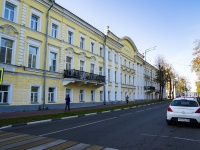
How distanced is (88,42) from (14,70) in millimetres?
14123

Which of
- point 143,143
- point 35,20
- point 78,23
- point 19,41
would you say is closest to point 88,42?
point 78,23

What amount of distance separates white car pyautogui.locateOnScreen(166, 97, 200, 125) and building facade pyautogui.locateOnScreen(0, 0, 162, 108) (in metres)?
13.6

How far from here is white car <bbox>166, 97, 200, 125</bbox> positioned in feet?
33.6

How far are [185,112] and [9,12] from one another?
1683 cm

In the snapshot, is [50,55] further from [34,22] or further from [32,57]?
[34,22]

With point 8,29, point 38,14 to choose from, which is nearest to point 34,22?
point 38,14

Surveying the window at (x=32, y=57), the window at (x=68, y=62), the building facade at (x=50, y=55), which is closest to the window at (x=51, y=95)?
the building facade at (x=50, y=55)

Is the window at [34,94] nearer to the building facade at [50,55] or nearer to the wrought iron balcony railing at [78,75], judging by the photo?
the building facade at [50,55]

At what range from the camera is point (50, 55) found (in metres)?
22.4

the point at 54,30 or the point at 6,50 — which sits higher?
the point at 54,30

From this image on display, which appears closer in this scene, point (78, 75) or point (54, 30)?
point (54, 30)

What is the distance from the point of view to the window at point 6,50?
17016 mm

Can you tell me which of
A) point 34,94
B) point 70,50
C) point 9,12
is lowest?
point 34,94

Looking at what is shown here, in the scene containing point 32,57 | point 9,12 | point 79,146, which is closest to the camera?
point 79,146
